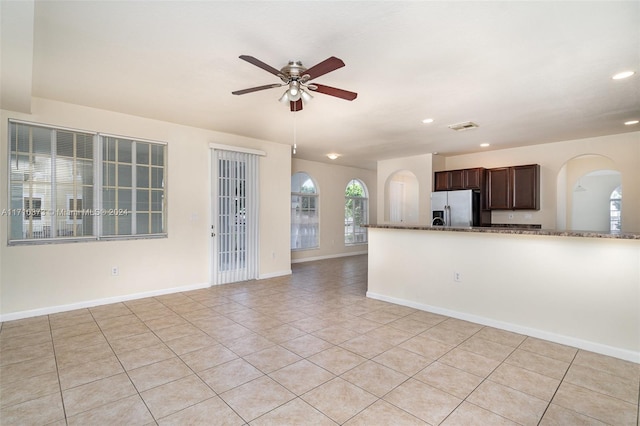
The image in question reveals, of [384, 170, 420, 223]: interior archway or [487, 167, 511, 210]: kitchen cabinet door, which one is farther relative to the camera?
[384, 170, 420, 223]: interior archway

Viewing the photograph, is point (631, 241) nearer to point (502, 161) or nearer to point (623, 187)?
point (623, 187)

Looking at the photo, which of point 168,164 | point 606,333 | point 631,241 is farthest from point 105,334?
point 631,241

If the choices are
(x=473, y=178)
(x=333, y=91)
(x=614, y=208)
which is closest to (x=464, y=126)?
(x=473, y=178)

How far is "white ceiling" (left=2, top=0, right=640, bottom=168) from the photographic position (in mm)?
2166

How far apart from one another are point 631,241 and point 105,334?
5.29m

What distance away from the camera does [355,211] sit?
32.0ft

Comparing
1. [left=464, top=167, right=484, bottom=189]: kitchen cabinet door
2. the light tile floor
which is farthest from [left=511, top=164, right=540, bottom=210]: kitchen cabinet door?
the light tile floor

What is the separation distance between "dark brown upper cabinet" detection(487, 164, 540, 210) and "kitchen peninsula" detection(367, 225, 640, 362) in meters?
3.21

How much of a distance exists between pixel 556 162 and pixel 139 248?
7.61 meters

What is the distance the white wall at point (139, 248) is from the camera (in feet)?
12.3

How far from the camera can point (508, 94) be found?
360 centimetres

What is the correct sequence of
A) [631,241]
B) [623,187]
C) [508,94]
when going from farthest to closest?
[623,187], [508,94], [631,241]

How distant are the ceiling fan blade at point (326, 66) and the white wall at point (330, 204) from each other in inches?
217

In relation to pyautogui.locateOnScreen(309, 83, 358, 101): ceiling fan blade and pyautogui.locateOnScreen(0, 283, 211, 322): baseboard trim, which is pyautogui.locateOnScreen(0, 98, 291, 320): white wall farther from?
pyautogui.locateOnScreen(309, 83, 358, 101): ceiling fan blade
